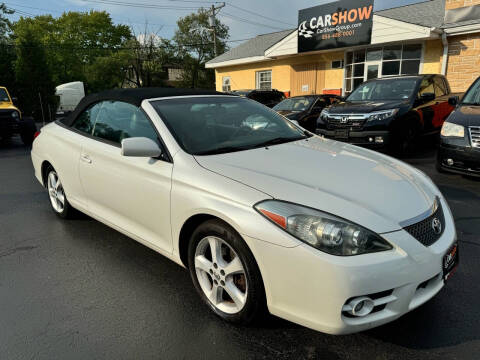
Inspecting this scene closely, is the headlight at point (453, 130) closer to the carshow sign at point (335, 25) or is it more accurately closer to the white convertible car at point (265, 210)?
the white convertible car at point (265, 210)

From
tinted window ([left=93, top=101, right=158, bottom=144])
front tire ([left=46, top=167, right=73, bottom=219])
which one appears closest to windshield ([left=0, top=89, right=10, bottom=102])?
front tire ([left=46, top=167, right=73, bottom=219])

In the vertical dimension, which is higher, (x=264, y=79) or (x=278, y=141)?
(x=264, y=79)

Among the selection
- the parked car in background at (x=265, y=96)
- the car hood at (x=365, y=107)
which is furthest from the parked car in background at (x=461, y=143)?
the parked car in background at (x=265, y=96)

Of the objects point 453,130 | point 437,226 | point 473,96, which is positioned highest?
point 473,96

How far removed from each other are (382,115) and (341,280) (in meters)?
6.28

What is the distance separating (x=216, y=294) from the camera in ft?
8.20

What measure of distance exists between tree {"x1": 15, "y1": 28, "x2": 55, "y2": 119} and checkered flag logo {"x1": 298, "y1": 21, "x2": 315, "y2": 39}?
1973 centimetres

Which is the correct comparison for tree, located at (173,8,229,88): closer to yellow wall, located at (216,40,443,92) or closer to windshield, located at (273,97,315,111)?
yellow wall, located at (216,40,443,92)

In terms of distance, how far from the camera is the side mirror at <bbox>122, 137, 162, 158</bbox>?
2.69m

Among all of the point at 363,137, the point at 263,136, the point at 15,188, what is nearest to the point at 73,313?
the point at 263,136

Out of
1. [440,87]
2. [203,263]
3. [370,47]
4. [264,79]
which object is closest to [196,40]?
[264,79]

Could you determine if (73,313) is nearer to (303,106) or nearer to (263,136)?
(263,136)

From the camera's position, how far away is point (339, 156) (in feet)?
9.64

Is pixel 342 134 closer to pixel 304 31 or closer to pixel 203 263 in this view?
pixel 203 263
